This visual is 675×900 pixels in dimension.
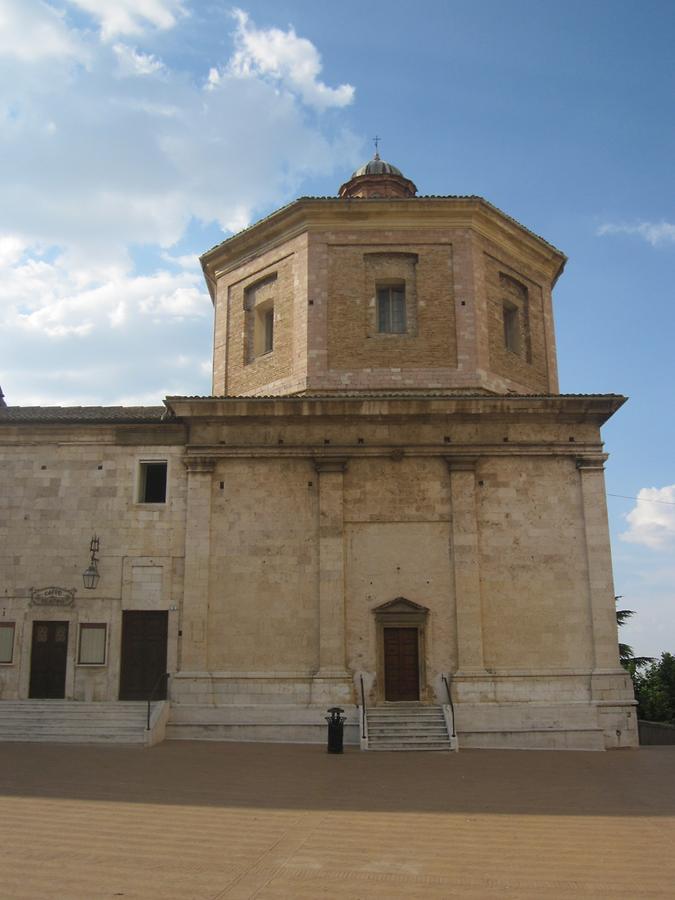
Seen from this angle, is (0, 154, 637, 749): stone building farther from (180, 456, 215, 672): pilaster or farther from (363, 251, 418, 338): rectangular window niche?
(363, 251, 418, 338): rectangular window niche

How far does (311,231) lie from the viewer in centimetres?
2272

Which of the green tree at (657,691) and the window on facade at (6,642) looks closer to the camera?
the window on facade at (6,642)

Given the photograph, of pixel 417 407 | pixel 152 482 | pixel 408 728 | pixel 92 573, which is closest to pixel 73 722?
pixel 92 573

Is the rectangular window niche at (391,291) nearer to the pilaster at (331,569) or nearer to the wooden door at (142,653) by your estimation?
the pilaster at (331,569)

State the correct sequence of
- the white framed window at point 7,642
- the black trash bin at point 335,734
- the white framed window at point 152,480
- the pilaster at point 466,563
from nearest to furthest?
1. the black trash bin at point 335,734
2. the pilaster at point 466,563
3. the white framed window at point 7,642
4. the white framed window at point 152,480

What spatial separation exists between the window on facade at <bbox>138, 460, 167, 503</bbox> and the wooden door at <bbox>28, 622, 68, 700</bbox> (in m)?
3.66

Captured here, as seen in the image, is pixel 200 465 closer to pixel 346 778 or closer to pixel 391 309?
pixel 391 309

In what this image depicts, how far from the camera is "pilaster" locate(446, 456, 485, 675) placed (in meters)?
19.0

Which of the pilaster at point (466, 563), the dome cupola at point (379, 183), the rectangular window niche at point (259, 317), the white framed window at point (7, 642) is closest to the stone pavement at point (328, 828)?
the pilaster at point (466, 563)

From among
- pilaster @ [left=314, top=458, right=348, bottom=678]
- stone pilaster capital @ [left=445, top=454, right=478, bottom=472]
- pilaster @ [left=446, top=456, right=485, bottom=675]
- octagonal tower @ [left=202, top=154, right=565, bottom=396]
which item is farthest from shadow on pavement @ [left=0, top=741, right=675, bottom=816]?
octagonal tower @ [left=202, top=154, right=565, bottom=396]

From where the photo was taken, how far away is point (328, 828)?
384 inches

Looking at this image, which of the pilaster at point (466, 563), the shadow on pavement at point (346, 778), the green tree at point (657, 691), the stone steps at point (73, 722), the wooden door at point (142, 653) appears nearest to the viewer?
the shadow on pavement at point (346, 778)

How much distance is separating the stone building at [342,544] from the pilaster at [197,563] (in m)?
0.05

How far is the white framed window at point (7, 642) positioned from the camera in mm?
19866
